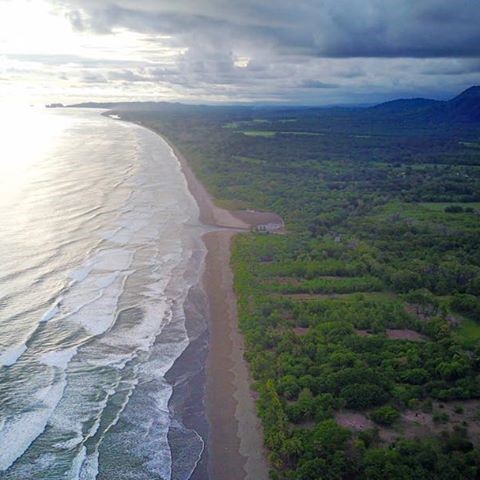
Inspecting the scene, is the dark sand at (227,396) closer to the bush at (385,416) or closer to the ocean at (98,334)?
the ocean at (98,334)

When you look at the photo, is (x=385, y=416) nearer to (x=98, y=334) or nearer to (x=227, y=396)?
(x=227, y=396)

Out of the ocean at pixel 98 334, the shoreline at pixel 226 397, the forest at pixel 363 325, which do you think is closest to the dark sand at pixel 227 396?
the shoreline at pixel 226 397

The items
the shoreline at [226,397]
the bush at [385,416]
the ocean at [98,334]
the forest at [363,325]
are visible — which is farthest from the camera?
the bush at [385,416]

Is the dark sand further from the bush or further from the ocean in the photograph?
the bush

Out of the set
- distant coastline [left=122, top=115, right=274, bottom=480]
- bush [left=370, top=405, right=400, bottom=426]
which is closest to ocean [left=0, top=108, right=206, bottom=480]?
distant coastline [left=122, top=115, right=274, bottom=480]

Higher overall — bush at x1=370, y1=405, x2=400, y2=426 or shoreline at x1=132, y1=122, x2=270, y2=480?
bush at x1=370, y1=405, x2=400, y2=426

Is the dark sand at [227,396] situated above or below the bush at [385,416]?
below

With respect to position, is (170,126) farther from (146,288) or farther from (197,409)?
(197,409)
